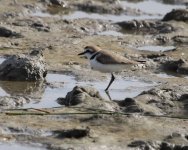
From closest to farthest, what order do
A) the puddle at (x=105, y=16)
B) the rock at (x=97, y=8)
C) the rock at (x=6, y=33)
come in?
the rock at (x=6, y=33) → the puddle at (x=105, y=16) → the rock at (x=97, y=8)

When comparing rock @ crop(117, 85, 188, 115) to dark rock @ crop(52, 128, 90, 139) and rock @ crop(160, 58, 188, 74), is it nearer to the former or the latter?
dark rock @ crop(52, 128, 90, 139)

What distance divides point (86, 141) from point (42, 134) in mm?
630

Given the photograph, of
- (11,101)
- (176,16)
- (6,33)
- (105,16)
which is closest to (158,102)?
(11,101)

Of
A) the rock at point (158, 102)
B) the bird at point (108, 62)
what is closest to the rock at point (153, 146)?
the rock at point (158, 102)

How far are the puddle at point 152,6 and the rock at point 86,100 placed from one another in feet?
33.9

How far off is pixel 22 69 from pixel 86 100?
2009mm

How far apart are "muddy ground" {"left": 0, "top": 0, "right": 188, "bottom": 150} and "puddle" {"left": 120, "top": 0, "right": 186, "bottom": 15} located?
0.31 m

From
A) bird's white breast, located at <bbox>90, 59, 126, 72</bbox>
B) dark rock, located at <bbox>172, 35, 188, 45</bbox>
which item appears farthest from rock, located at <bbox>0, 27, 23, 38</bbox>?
dark rock, located at <bbox>172, 35, 188, 45</bbox>

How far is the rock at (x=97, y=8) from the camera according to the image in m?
20.5

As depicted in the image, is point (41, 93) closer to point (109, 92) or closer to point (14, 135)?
point (109, 92)

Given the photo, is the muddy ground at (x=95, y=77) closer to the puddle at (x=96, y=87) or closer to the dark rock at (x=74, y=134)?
the dark rock at (x=74, y=134)

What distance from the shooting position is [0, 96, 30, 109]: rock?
10.6 meters

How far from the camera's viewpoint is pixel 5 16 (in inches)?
688

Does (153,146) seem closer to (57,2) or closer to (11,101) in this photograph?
(11,101)
